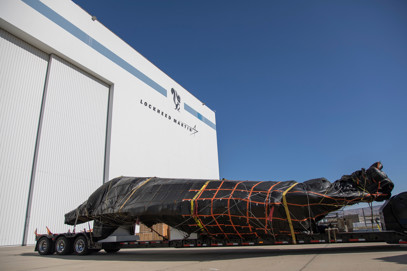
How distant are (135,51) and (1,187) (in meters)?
17.7

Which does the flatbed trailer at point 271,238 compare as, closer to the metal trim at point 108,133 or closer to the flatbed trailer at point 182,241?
the flatbed trailer at point 182,241

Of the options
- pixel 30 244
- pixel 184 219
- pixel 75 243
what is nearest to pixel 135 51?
pixel 30 244

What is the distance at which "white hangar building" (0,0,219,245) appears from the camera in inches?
690

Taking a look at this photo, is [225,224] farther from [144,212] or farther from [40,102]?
[40,102]

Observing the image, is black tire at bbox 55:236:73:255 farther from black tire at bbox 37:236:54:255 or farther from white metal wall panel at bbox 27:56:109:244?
white metal wall panel at bbox 27:56:109:244

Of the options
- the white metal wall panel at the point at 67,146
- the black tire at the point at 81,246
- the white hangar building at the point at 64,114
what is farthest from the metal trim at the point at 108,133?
the black tire at the point at 81,246

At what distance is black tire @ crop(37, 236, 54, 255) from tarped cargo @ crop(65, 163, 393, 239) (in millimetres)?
3973

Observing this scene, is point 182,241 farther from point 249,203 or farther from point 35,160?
point 35,160

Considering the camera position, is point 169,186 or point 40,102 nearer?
point 169,186

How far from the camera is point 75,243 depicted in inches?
454

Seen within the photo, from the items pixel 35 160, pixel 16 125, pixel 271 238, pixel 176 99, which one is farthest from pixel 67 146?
pixel 271 238

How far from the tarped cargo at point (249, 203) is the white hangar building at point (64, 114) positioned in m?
11.0

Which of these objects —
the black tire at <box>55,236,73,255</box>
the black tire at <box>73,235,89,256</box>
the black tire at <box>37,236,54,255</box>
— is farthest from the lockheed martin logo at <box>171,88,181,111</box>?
the black tire at <box>73,235,89,256</box>

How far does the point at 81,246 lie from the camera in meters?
11.4
